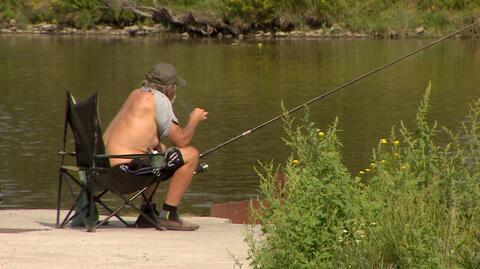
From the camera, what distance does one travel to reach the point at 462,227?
19.8 ft

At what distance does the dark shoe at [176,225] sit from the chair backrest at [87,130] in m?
0.48

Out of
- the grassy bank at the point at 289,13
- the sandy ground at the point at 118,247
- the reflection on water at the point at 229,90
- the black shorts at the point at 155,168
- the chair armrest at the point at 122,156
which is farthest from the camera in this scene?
the grassy bank at the point at 289,13

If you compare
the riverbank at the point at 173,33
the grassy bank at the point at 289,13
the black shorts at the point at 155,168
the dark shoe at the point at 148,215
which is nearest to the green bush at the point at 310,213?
the black shorts at the point at 155,168

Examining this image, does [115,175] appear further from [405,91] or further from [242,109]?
[405,91]

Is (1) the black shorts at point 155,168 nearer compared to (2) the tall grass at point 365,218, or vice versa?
(2) the tall grass at point 365,218

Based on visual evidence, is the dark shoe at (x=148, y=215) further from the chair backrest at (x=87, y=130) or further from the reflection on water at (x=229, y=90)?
the reflection on water at (x=229, y=90)

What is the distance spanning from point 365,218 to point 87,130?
2338 millimetres

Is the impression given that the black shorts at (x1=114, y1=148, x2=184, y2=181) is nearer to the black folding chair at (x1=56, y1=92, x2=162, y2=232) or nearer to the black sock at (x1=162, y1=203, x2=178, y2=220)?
the black folding chair at (x1=56, y1=92, x2=162, y2=232)

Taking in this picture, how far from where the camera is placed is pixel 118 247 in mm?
6738

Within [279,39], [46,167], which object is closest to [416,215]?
[46,167]

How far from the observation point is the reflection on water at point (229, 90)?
1380 centimetres

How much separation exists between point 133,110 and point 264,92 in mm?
15557

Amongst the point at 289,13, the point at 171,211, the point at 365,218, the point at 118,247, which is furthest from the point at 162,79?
the point at 289,13

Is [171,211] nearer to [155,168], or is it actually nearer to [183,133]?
[155,168]
